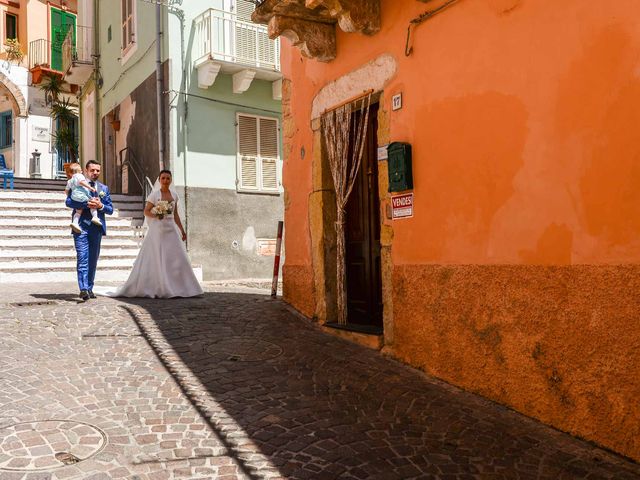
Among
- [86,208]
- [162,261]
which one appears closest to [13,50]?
[162,261]

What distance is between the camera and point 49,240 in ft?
39.0

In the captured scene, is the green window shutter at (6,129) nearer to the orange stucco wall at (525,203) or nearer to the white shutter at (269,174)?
the white shutter at (269,174)

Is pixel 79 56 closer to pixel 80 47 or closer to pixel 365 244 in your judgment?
pixel 80 47

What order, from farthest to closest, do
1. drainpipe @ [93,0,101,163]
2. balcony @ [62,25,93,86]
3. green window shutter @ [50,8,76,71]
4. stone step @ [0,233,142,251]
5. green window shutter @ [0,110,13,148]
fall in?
1. green window shutter @ [0,110,13,148]
2. green window shutter @ [50,8,76,71]
3. balcony @ [62,25,93,86]
4. drainpipe @ [93,0,101,163]
5. stone step @ [0,233,142,251]

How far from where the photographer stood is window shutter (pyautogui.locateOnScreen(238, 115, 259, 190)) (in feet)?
46.4

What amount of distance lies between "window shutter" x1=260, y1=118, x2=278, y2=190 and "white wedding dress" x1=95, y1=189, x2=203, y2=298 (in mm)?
5655

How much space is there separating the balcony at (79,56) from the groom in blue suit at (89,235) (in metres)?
12.1

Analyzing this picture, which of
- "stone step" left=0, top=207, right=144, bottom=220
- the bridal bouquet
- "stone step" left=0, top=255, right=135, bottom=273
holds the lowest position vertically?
"stone step" left=0, top=255, right=135, bottom=273

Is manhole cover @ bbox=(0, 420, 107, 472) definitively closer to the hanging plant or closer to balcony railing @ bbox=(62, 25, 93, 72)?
balcony railing @ bbox=(62, 25, 93, 72)

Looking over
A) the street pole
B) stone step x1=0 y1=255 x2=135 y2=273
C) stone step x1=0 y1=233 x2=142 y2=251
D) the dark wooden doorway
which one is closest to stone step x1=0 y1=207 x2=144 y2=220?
stone step x1=0 y1=233 x2=142 y2=251

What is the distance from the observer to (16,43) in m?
25.3

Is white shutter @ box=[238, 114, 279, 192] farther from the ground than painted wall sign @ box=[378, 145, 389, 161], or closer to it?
farther from the ground

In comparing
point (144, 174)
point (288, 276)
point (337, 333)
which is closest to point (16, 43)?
point (144, 174)

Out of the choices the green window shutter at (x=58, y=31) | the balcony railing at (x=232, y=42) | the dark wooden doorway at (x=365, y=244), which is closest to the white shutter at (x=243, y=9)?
the balcony railing at (x=232, y=42)
